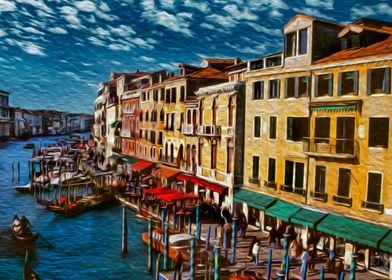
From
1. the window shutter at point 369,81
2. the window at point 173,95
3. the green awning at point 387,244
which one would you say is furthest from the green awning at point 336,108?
the window at point 173,95

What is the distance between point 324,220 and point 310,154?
7.14 ft

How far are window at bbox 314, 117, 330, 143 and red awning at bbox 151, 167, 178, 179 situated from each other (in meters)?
10.9

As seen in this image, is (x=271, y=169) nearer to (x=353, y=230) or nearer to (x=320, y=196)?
(x=320, y=196)

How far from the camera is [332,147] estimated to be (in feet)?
41.2

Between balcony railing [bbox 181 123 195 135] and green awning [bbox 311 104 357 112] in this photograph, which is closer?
green awning [bbox 311 104 357 112]

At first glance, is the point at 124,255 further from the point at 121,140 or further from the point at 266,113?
the point at 121,140

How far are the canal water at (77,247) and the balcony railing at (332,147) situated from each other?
22.8ft

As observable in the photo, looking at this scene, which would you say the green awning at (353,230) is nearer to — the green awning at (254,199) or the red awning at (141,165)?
the green awning at (254,199)

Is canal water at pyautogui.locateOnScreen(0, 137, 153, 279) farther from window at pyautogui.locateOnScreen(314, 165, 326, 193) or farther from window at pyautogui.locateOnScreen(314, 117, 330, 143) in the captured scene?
window at pyautogui.locateOnScreen(314, 117, 330, 143)

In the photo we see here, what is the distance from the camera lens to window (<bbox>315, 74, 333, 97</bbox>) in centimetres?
1287

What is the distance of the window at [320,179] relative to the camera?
43.0ft

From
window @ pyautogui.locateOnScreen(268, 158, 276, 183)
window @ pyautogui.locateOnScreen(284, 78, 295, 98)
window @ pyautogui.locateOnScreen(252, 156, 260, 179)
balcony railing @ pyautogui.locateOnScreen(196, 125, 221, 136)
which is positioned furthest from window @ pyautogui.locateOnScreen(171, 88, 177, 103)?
window @ pyautogui.locateOnScreen(284, 78, 295, 98)

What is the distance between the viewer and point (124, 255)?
15570 mm

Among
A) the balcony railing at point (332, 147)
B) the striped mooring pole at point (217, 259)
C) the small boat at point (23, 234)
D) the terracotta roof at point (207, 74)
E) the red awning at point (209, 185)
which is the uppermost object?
the terracotta roof at point (207, 74)
